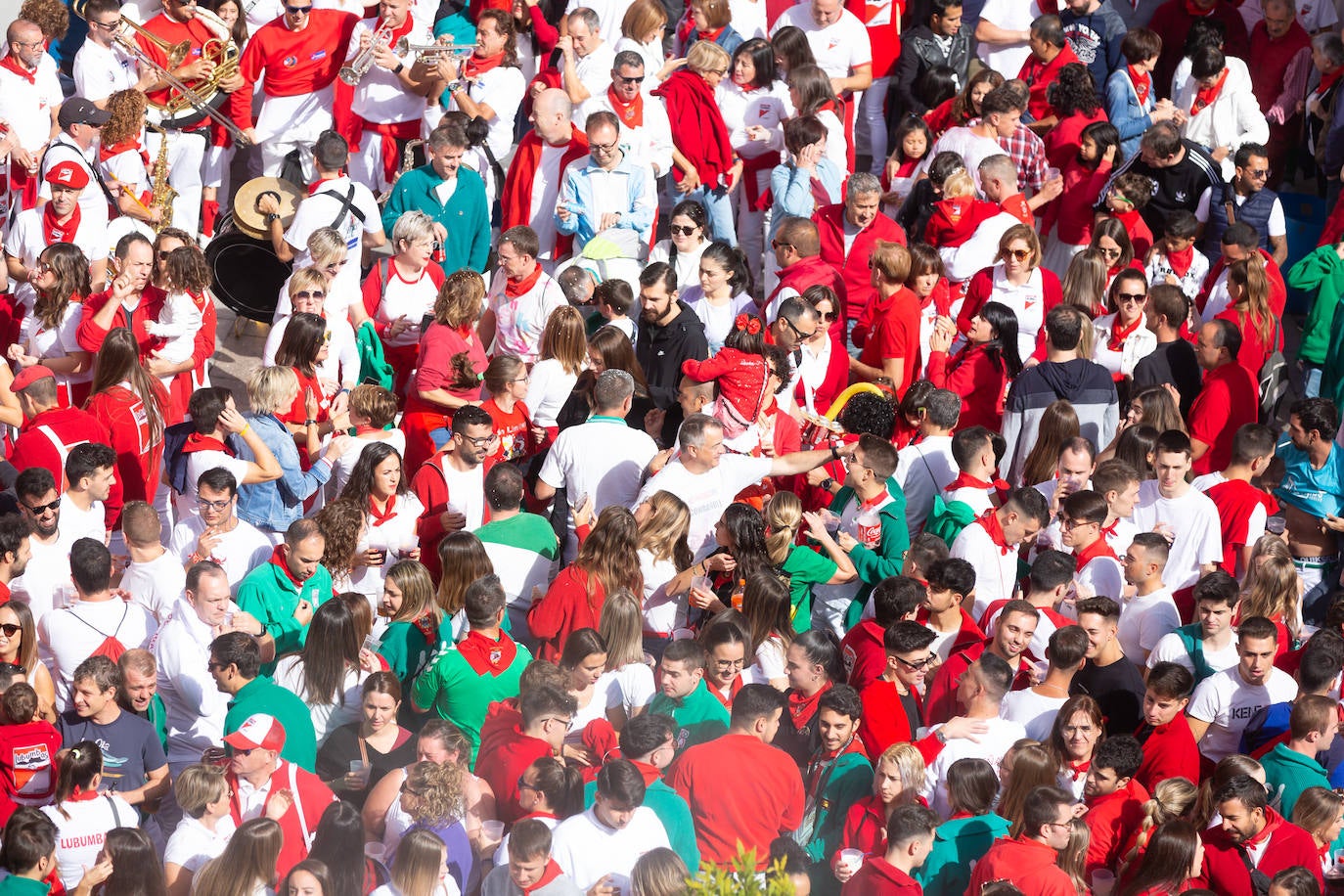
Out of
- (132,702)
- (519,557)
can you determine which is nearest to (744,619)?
A: (519,557)

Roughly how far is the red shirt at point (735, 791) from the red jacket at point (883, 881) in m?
0.41

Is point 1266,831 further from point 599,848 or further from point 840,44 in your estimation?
point 840,44

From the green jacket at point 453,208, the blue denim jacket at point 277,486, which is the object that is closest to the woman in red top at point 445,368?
the blue denim jacket at point 277,486

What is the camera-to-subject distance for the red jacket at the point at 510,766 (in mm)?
6176

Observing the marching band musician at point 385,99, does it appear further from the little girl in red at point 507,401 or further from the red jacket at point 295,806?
the red jacket at point 295,806

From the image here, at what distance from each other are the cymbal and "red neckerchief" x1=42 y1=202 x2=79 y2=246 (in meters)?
0.85

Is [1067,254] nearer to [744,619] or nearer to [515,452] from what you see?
[515,452]

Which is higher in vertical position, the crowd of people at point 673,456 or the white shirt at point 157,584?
the crowd of people at point 673,456

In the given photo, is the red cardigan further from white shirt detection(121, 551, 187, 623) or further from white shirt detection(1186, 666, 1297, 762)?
white shirt detection(121, 551, 187, 623)

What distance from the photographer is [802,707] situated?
6.73 m

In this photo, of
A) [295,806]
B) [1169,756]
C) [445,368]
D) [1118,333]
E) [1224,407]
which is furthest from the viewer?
[1118,333]

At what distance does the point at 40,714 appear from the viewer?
6387mm

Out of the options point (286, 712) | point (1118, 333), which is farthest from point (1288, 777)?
point (286, 712)

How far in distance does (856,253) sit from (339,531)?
12.1 feet
